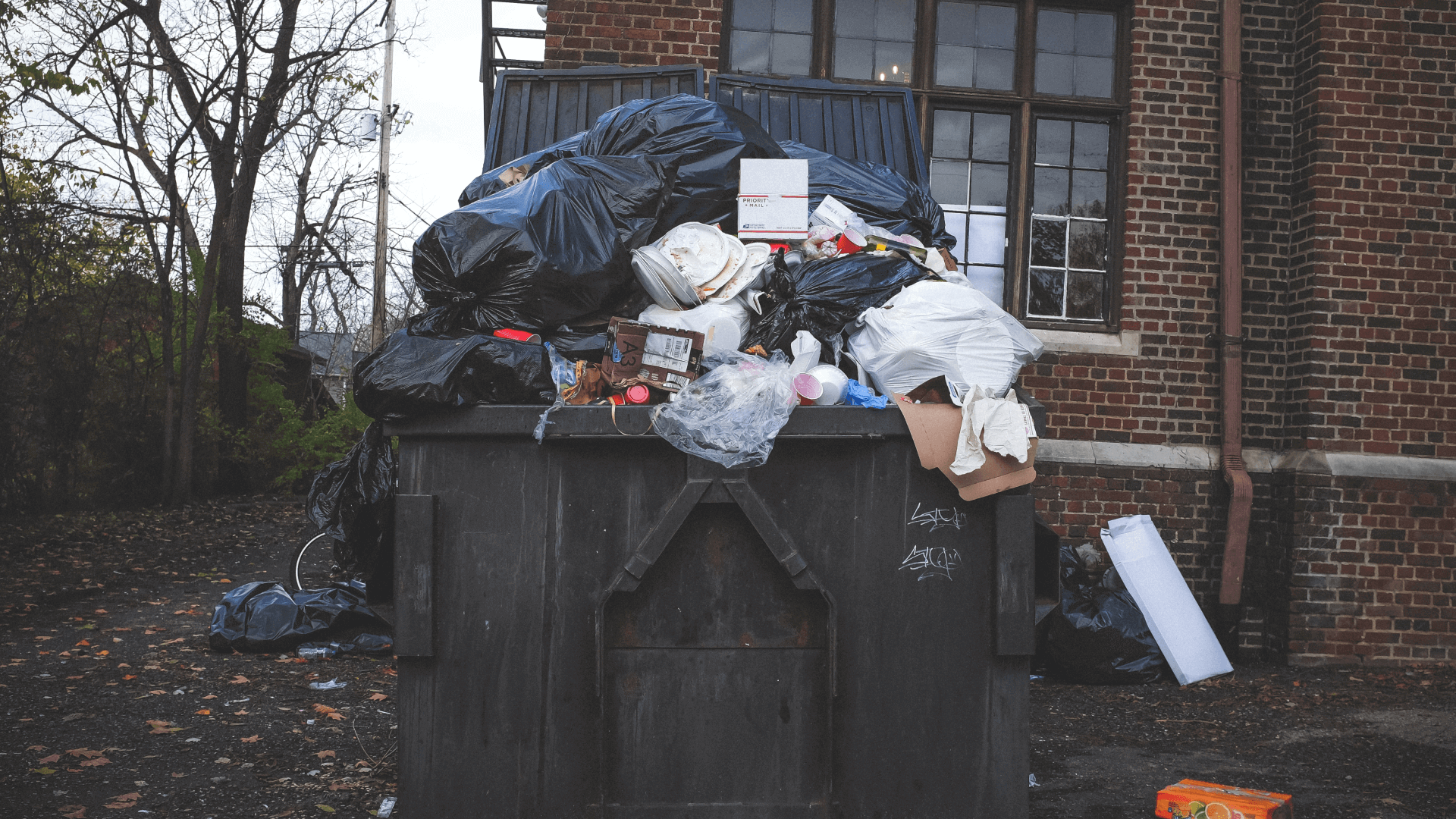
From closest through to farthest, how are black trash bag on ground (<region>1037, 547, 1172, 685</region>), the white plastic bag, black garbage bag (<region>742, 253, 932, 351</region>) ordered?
the white plastic bag
black garbage bag (<region>742, 253, 932, 351</region>)
black trash bag on ground (<region>1037, 547, 1172, 685</region>)

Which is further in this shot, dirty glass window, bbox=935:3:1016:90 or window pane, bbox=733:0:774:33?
dirty glass window, bbox=935:3:1016:90

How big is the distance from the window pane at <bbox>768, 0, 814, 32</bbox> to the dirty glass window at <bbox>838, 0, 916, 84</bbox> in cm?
17

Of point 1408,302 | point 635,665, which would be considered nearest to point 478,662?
point 635,665

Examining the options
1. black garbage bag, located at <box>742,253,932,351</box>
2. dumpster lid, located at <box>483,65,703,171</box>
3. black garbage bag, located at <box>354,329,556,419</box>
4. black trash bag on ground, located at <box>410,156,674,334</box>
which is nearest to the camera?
black garbage bag, located at <box>354,329,556,419</box>

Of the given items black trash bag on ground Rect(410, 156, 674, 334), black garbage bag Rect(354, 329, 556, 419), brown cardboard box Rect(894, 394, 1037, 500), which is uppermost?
black trash bag on ground Rect(410, 156, 674, 334)

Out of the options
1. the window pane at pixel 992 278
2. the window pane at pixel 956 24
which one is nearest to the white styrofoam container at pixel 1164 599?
the window pane at pixel 992 278

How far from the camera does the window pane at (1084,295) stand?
5957 millimetres

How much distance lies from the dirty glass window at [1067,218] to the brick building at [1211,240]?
1 cm

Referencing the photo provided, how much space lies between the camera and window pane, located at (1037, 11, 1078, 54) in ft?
19.7

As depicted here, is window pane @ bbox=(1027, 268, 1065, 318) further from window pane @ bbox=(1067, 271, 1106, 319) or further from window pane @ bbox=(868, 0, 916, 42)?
window pane @ bbox=(868, 0, 916, 42)

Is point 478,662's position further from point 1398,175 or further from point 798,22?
point 1398,175

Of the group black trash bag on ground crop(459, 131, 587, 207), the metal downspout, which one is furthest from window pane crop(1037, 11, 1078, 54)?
black trash bag on ground crop(459, 131, 587, 207)

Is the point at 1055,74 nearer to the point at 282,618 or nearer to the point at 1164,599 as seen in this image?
the point at 1164,599

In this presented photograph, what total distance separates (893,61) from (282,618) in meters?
4.78
